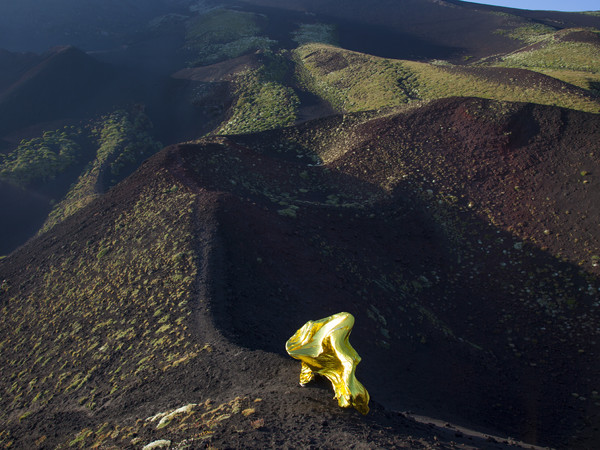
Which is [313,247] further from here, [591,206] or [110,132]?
[110,132]

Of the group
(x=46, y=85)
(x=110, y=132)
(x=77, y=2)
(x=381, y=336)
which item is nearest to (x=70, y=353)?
(x=381, y=336)

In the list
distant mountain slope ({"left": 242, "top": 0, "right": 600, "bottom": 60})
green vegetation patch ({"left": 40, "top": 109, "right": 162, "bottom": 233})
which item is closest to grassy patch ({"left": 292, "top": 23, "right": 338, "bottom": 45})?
distant mountain slope ({"left": 242, "top": 0, "right": 600, "bottom": 60})

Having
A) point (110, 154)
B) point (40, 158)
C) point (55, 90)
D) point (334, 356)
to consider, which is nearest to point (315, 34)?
point (55, 90)

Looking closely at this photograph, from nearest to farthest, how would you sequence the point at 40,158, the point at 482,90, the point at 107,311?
the point at 107,311 → the point at 482,90 → the point at 40,158

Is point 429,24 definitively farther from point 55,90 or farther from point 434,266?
point 434,266

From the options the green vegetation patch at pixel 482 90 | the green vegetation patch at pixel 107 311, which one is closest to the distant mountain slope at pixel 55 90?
the green vegetation patch at pixel 107 311

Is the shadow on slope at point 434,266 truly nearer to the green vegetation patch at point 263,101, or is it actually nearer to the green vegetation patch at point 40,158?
the green vegetation patch at point 263,101

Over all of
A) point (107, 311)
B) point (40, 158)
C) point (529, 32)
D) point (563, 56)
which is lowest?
point (40, 158)
